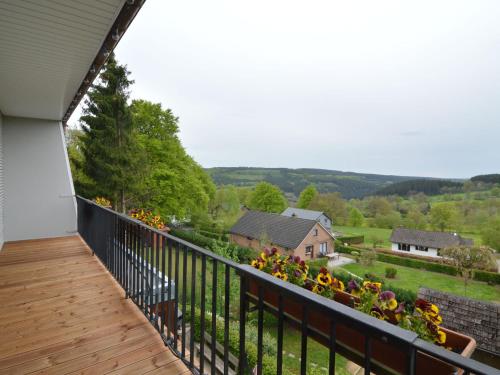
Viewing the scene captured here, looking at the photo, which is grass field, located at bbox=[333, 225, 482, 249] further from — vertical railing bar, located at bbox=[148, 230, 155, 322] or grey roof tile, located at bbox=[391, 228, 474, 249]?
vertical railing bar, located at bbox=[148, 230, 155, 322]

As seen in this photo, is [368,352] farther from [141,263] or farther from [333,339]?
[141,263]

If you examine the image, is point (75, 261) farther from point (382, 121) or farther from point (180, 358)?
point (382, 121)

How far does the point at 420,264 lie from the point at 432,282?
10.9ft

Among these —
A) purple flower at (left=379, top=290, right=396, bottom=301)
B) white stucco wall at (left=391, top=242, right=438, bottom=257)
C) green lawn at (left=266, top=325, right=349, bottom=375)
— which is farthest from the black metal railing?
white stucco wall at (left=391, top=242, right=438, bottom=257)

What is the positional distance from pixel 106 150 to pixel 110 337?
9416 mm

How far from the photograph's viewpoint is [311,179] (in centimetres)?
6288

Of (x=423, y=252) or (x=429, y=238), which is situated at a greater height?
(x=429, y=238)

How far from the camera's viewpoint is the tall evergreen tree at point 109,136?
33.4ft

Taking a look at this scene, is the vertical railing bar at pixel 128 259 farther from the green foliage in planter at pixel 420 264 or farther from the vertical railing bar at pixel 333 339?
the green foliage in planter at pixel 420 264

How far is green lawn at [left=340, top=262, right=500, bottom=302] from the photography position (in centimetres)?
1616

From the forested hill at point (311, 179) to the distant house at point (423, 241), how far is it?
90.0ft

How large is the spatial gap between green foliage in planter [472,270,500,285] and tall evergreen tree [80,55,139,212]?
71.1 feet

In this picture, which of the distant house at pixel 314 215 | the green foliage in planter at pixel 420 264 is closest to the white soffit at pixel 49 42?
the green foliage in planter at pixel 420 264

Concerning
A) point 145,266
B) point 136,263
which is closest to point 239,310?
point 145,266
